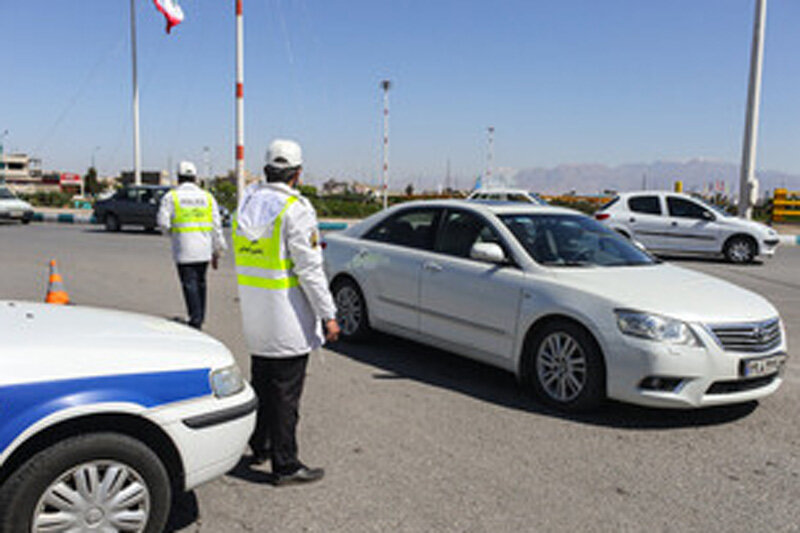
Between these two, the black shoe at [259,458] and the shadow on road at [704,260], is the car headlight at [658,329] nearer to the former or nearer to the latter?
the black shoe at [259,458]

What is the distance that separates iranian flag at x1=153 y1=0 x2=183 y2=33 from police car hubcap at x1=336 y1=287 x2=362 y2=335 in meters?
20.4

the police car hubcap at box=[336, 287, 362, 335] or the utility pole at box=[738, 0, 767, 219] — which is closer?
the police car hubcap at box=[336, 287, 362, 335]

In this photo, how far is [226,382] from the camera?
9.71 ft

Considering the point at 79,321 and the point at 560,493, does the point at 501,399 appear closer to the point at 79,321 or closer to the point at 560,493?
the point at 560,493

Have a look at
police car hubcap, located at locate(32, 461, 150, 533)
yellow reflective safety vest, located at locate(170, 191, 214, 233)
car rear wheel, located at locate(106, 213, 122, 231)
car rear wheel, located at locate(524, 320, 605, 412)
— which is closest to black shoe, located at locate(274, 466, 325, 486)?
police car hubcap, located at locate(32, 461, 150, 533)

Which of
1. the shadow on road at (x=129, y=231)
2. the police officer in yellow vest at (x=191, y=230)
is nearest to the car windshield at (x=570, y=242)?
the police officer in yellow vest at (x=191, y=230)

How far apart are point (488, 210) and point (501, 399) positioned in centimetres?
162

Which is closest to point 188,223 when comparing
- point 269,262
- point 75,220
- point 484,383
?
point 484,383

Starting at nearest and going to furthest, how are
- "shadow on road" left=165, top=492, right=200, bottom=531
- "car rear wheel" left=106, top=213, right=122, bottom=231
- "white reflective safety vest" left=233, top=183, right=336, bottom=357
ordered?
"shadow on road" left=165, top=492, right=200, bottom=531, "white reflective safety vest" left=233, top=183, right=336, bottom=357, "car rear wheel" left=106, top=213, right=122, bottom=231

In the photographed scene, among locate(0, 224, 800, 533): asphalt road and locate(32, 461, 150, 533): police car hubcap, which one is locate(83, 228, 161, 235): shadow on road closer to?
locate(0, 224, 800, 533): asphalt road

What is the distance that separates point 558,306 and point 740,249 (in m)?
11.9

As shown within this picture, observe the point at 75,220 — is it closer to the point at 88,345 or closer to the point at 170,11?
the point at 170,11

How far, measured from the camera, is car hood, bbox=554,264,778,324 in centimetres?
436

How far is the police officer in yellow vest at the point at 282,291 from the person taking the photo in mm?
3344
